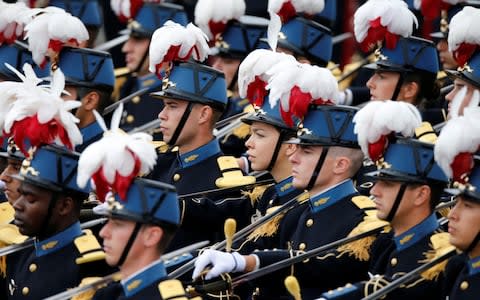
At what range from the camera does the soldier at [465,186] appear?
8703mm

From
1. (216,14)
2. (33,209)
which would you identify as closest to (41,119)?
(33,209)

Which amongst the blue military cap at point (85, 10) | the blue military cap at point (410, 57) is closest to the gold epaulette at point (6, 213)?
the blue military cap at point (410, 57)

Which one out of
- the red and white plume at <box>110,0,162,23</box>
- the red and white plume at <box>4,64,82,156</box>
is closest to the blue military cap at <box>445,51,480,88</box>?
the red and white plume at <box>4,64,82,156</box>

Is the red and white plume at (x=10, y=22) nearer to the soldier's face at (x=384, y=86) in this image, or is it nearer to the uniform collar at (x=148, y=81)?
the uniform collar at (x=148, y=81)

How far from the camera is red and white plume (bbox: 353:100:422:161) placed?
30.4 ft

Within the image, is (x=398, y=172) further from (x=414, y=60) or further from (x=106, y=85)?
(x=106, y=85)

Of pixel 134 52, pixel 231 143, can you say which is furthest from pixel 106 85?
pixel 134 52

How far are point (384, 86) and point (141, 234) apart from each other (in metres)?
3.08

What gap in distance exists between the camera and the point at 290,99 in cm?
1018

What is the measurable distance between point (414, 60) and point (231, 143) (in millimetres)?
1820

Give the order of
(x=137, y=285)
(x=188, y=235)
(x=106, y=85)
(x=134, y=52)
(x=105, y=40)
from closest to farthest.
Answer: (x=137, y=285)
(x=188, y=235)
(x=106, y=85)
(x=134, y=52)
(x=105, y=40)

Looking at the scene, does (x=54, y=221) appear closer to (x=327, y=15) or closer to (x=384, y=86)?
(x=384, y=86)

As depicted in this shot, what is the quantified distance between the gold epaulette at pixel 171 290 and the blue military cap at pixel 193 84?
2.63m

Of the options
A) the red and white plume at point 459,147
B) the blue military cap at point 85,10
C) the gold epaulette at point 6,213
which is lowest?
the blue military cap at point 85,10
